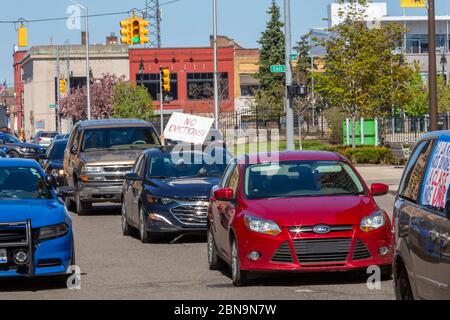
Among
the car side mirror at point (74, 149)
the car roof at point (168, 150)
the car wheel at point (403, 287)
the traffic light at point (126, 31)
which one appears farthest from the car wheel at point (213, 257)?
the traffic light at point (126, 31)

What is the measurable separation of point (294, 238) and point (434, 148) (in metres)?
3.78

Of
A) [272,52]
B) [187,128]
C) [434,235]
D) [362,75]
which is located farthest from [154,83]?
[434,235]

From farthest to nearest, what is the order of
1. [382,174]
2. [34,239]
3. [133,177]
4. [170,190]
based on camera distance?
[382,174] → [133,177] → [170,190] → [34,239]

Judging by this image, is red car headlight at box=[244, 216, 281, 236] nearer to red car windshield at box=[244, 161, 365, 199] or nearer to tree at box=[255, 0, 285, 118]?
red car windshield at box=[244, 161, 365, 199]

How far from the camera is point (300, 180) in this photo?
14609 millimetres

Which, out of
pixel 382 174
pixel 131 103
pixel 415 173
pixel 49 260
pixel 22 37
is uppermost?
pixel 22 37

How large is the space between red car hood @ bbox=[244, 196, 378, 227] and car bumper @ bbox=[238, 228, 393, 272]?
0.16m

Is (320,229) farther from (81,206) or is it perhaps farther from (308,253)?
(81,206)

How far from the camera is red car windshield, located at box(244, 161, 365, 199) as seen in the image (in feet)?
47.1

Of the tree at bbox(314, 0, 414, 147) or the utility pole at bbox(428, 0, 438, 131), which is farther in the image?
the tree at bbox(314, 0, 414, 147)

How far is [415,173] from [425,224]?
1094mm

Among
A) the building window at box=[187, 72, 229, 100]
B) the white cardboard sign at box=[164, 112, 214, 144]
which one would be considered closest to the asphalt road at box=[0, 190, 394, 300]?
the white cardboard sign at box=[164, 112, 214, 144]

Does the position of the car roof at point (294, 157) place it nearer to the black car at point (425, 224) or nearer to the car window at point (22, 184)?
the car window at point (22, 184)

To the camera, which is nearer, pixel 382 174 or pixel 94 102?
pixel 382 174
